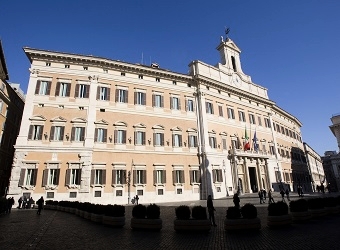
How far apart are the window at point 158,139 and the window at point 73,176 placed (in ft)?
30.2

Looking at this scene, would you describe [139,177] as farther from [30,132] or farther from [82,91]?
[30,132]

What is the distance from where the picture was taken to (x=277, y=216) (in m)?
9.59

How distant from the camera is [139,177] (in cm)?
2500

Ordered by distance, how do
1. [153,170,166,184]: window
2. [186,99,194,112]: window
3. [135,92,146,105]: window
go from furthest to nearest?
[186,99,194,112]: window, [135,92,146,105]: window, [153,170,166,184]: window

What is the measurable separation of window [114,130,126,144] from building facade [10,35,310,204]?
0.39ft

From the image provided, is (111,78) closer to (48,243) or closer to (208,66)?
(208,66)

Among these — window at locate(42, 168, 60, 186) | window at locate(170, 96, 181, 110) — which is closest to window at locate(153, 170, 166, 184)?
window at locate(170, 96, 181, 110)

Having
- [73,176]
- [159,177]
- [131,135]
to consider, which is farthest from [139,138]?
[73,176]

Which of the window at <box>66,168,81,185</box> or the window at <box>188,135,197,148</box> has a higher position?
the window at <box>188,135,197,148</box>

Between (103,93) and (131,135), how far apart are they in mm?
6140

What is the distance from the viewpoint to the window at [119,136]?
25234 millimetres

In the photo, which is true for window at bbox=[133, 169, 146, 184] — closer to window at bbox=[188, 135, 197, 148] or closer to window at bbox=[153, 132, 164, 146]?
window at bbox=[153, 132, 164, 146]

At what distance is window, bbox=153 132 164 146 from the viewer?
89.2 ft

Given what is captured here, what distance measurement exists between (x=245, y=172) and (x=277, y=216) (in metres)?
23.3
